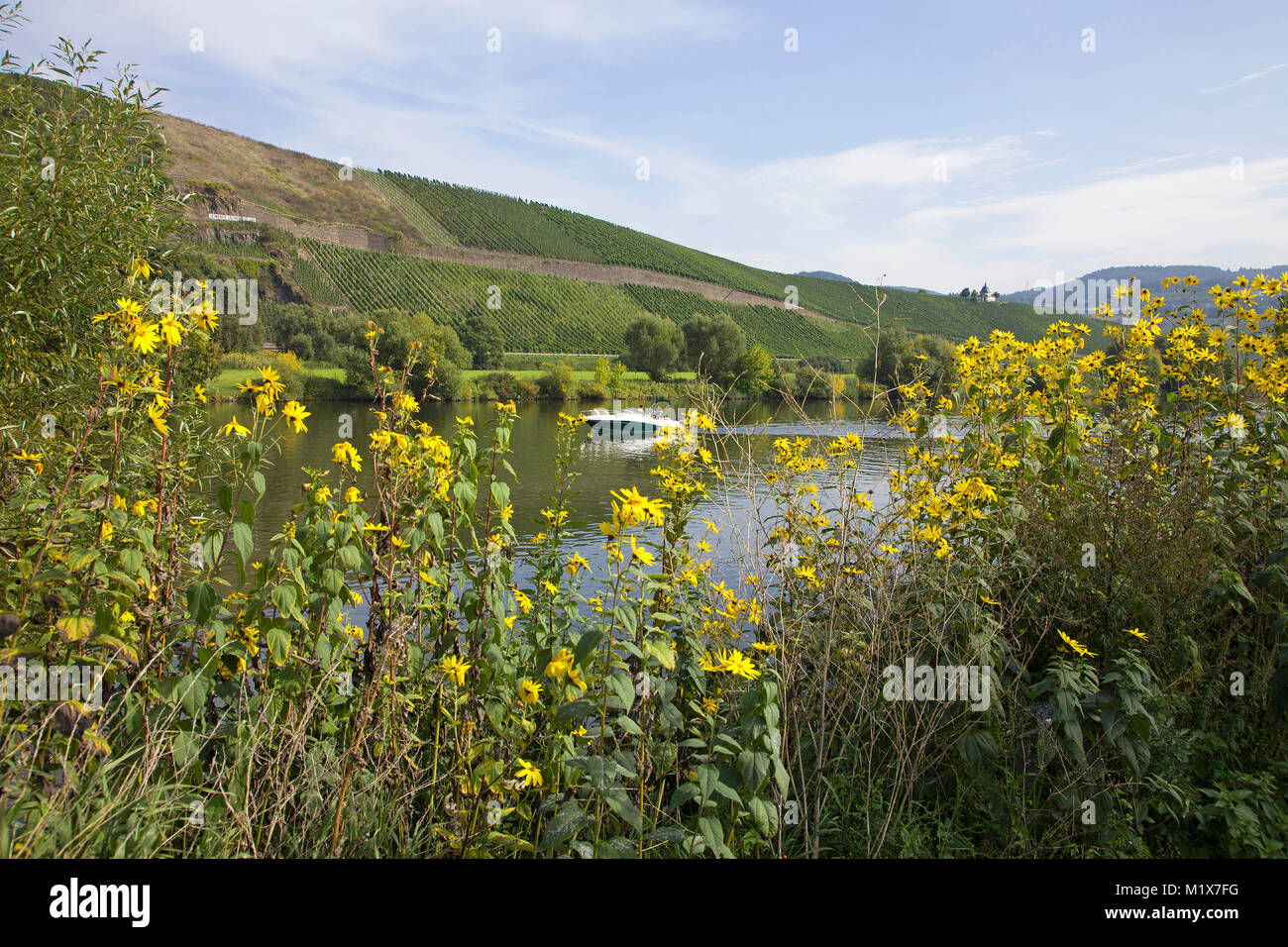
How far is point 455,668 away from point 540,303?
276 ft

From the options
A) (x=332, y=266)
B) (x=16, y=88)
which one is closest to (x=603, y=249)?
(x=332, y=266)

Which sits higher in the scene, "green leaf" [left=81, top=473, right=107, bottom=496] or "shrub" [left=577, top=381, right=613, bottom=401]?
"shrub" [left=577, top=381, right=613, bottom=401]

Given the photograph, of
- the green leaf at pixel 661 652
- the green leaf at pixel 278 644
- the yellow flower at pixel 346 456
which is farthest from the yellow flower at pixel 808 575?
the green leaf at pixel 278 644

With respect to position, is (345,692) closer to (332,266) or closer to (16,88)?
(16,88)

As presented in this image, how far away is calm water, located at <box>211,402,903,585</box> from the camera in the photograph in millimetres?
4367

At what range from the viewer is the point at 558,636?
329 cm

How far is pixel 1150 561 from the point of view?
3.54m

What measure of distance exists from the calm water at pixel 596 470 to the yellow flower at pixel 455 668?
1299 mm

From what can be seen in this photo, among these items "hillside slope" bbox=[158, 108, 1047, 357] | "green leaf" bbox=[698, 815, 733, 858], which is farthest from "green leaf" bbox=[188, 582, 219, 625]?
"hillside slope" bbox=[158, 108, 1047, 357]

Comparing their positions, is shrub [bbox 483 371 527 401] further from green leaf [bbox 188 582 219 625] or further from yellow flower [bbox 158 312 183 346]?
green leaf [bbox 188 582 219 625]

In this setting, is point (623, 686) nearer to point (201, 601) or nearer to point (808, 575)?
point (201, 601)

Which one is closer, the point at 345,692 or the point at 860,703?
the point at 345,692

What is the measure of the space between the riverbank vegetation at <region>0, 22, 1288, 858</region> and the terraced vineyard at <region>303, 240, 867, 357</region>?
224 ft

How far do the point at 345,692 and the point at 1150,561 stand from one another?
12.0ft
